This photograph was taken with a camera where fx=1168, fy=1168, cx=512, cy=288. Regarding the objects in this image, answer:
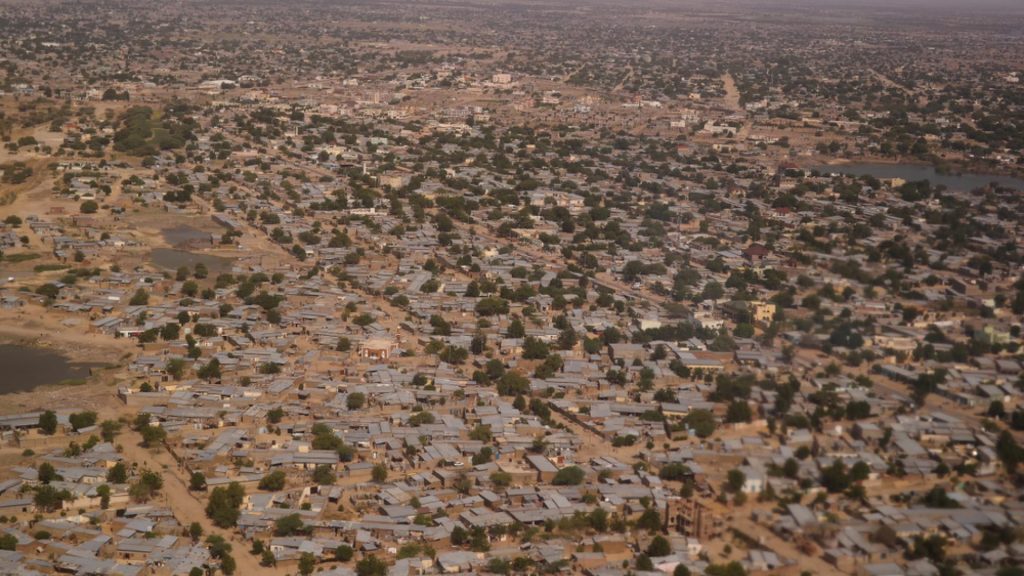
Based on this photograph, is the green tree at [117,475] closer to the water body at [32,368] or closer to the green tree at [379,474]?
the green tree at [379,474]

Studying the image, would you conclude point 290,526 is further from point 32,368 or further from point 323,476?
point 32,368

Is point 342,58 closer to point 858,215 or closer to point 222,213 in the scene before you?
point 222,213

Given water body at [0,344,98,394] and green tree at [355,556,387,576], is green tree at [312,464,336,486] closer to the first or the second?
green tree at [355,556,387,576]

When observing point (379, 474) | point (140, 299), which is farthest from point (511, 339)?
point (140, 299)

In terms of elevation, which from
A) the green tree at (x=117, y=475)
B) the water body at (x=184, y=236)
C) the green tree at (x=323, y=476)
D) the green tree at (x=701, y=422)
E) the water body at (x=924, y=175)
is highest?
the green tree at (x=701, y=422)

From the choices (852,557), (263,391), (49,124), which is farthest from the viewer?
(49,124)

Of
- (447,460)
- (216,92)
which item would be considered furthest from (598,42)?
(447,460)

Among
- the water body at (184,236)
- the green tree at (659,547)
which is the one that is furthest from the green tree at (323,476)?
the water body at (184,236)
